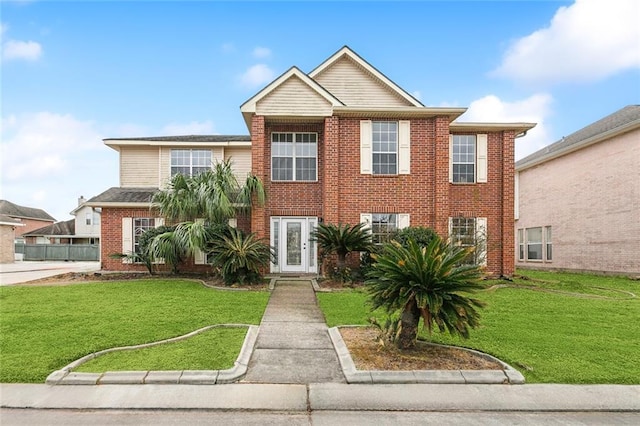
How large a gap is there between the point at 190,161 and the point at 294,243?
292 inches

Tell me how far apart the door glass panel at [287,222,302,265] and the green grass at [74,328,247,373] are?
25.9ft

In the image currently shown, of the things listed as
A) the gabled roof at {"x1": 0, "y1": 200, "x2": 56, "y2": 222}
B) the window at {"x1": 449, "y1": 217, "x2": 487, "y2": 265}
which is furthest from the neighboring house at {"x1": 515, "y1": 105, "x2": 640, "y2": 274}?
the gabled roof at {"x1": 0, "y1": 200, "x2": 56, "y2": 222}

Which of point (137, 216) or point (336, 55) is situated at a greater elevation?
point (336, 55)

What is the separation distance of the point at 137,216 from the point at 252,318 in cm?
1025

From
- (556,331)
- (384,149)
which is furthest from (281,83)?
(556,331)

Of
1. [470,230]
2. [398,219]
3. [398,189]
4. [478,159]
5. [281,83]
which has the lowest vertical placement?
[470,230]

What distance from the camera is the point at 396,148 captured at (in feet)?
47.0

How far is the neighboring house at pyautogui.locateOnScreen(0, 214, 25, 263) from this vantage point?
86.5ft

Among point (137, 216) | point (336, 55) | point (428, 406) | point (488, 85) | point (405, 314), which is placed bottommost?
point (428, 406)

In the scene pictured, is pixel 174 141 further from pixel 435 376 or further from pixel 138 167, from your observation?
pixel 435 376

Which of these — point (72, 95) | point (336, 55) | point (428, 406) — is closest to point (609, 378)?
point (428, 406)

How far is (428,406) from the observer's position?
435 cm

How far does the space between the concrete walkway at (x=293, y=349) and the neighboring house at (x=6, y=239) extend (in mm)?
26703

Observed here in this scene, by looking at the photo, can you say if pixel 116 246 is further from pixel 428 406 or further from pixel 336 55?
pixel 428 406
